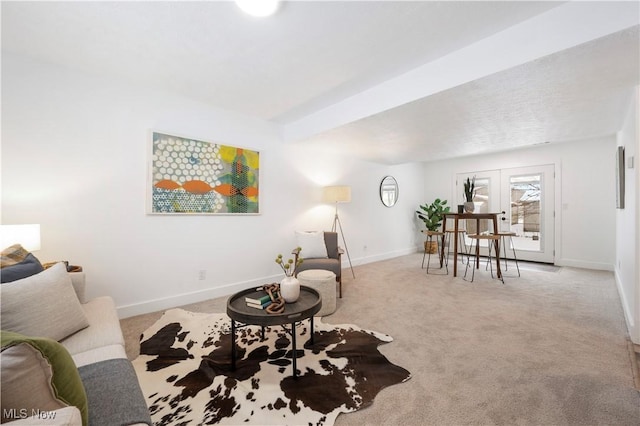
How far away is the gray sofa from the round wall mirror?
206 inches

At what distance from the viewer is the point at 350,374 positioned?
1854 mm

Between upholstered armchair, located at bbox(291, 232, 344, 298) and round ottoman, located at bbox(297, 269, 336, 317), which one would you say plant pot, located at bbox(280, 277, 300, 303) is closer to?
round ottoman, located at bbox(297, 269, 336, 317)

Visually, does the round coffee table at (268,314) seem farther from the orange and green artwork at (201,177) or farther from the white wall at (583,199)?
the white wall at (583,199)

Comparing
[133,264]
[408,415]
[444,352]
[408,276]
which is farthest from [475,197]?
[133,264]

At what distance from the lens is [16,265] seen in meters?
1.62

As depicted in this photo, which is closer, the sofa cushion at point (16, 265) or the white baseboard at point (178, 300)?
the sofa cushion at point (16, 265)

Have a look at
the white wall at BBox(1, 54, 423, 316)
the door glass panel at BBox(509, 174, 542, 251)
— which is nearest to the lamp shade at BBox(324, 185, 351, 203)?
the white wall at BBox(1, 54, 423, 316)

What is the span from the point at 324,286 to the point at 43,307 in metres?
2.13

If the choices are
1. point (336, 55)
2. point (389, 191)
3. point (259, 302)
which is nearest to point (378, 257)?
point (389, 191)

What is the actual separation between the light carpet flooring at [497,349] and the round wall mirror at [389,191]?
2465mm

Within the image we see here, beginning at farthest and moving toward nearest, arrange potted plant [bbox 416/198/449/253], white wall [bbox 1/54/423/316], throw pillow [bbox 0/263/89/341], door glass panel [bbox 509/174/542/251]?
potted plant [bbox 416/198/449/253]
door glass panel [bbox 509/174/542/251]
white wall [bbox 1/54/423/316]
throw pillow [bbox 0/263/89/341]

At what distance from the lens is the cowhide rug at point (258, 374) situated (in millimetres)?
1509

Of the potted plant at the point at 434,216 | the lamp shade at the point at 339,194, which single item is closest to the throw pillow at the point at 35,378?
the lamp shade at the point at 339,194

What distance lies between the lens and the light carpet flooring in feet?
4.99
